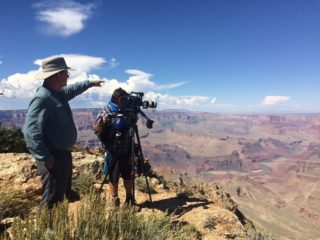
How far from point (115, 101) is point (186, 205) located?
2.96 m

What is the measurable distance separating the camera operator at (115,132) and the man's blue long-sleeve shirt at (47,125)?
1.32m

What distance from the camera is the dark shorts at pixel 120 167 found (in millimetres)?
6352

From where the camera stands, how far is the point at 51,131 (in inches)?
179

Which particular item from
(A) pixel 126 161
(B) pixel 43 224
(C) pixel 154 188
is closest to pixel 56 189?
(B) pixel 43 224

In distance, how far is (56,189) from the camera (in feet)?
15.0

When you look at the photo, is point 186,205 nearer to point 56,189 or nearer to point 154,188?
point 154,188

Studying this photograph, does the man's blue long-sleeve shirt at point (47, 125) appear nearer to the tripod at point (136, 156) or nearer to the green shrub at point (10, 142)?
the tripod at point (136, 156)

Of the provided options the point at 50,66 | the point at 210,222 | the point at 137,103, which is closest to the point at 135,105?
the point at 137,103

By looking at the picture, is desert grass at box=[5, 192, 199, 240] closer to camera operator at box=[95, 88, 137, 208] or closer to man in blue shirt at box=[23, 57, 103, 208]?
man in blue shirt at box=[23, 57, 103, 208]

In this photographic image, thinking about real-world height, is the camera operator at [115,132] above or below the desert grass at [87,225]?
above

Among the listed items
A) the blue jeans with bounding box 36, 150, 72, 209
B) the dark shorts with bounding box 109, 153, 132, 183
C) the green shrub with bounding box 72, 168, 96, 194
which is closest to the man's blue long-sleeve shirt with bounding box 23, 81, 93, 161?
the blue jeans with bounding box 36, 150, 72, 209

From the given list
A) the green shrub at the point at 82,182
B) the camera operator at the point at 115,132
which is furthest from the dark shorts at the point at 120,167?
the green shrub at the point at 82,182

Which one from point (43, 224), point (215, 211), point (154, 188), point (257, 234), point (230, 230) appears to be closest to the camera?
point (43, 224)

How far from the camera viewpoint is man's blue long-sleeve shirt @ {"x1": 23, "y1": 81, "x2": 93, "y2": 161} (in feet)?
14.1
